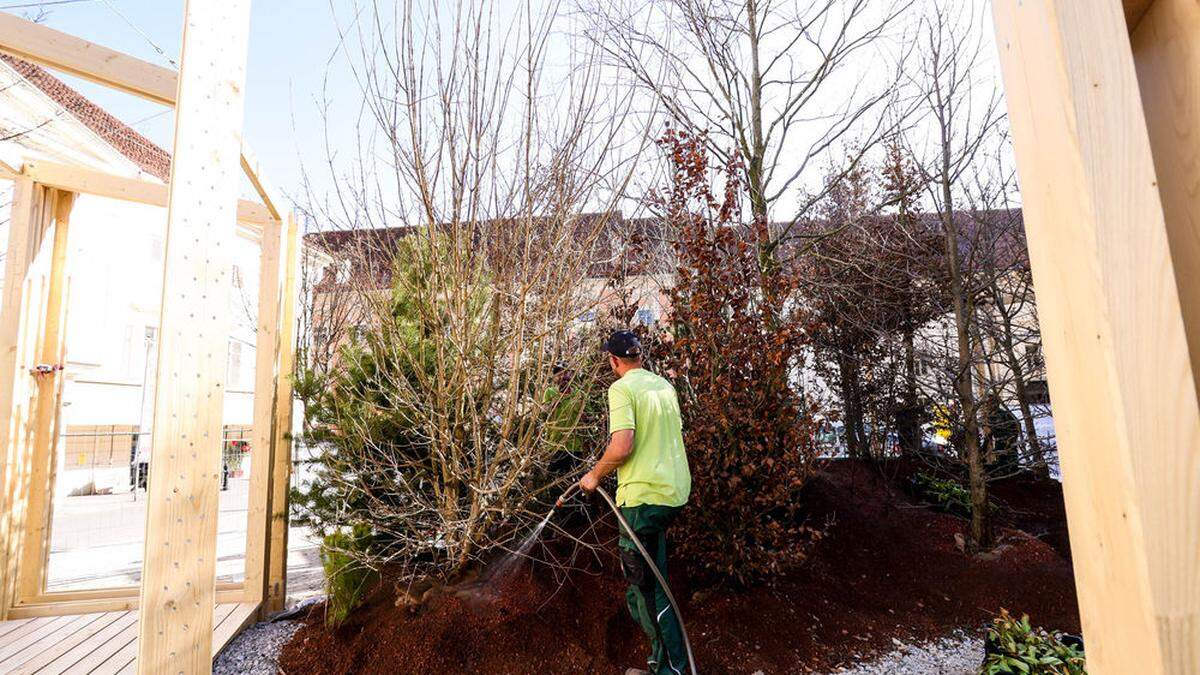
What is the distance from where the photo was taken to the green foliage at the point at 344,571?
4.27 metres

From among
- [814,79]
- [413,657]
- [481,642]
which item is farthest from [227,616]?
[814,79]

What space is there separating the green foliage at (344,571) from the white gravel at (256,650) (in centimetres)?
38

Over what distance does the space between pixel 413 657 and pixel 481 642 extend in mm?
427

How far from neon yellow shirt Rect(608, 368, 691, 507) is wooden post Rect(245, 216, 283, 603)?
3.01 metres

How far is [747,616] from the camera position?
15.0ft

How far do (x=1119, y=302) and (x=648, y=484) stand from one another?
310cm

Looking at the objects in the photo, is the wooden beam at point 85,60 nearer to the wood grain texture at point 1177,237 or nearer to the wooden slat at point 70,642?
the wooden slat at point 70,642

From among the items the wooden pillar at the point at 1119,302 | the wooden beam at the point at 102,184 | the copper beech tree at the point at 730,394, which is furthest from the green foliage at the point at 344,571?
the wooden pillar at the point at 1119,302

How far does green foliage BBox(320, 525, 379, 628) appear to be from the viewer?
4.27m

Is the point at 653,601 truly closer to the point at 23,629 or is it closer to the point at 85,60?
the point at 23,629

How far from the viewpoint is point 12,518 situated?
15.2ft

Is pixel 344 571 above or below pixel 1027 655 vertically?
above

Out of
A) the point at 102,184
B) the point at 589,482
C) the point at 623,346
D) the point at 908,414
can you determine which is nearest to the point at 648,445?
the point at 589,482

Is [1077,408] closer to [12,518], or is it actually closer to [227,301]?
[227,301]
